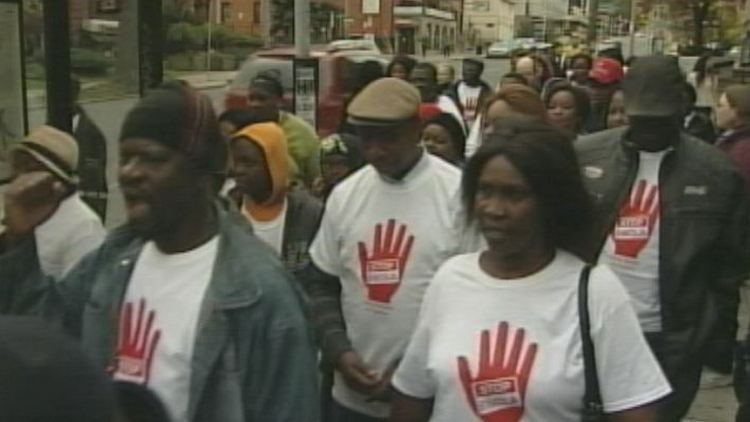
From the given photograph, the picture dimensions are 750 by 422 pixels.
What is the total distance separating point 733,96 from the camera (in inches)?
343

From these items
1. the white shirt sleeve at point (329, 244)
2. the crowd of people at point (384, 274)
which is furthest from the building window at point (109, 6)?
the white shirt sleeve at point (329, 244)

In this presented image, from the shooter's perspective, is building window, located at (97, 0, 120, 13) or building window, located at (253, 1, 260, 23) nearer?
building window, located at (97, 0, 120, 13)

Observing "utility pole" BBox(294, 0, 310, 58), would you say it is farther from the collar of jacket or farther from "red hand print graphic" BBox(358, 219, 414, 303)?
"red hand print graphic" BBox(358, 219, 414, 303)

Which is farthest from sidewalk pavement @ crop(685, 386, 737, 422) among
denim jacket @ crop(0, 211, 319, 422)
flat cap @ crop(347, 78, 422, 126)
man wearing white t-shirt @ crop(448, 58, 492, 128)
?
man wearing white t-shirt @ crop(448, 58, 492, 128)

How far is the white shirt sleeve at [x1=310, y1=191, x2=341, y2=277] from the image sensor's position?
4.47 meters

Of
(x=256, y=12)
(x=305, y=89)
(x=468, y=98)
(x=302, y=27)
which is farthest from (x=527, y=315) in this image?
(x=256, y=12)

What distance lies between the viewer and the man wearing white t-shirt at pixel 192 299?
2932 mm

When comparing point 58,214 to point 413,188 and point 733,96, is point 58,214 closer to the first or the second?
point 413,188

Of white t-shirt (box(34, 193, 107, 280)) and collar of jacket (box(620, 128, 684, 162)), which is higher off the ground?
collar of jacket (box(620, 128, 684, 162))

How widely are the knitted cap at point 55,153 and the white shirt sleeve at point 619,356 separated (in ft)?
6.46

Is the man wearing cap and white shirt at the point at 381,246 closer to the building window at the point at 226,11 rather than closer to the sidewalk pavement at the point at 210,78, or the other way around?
the sidewalk pavement at the point at 210,78

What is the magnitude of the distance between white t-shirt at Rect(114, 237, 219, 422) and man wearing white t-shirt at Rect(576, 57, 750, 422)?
2015 mm

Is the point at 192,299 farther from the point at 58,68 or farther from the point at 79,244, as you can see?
the point at 58,68

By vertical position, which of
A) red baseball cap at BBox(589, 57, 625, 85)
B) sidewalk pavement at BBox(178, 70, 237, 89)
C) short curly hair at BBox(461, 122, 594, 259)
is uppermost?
short curly hair at BBox(461, 122, 594, 259)
